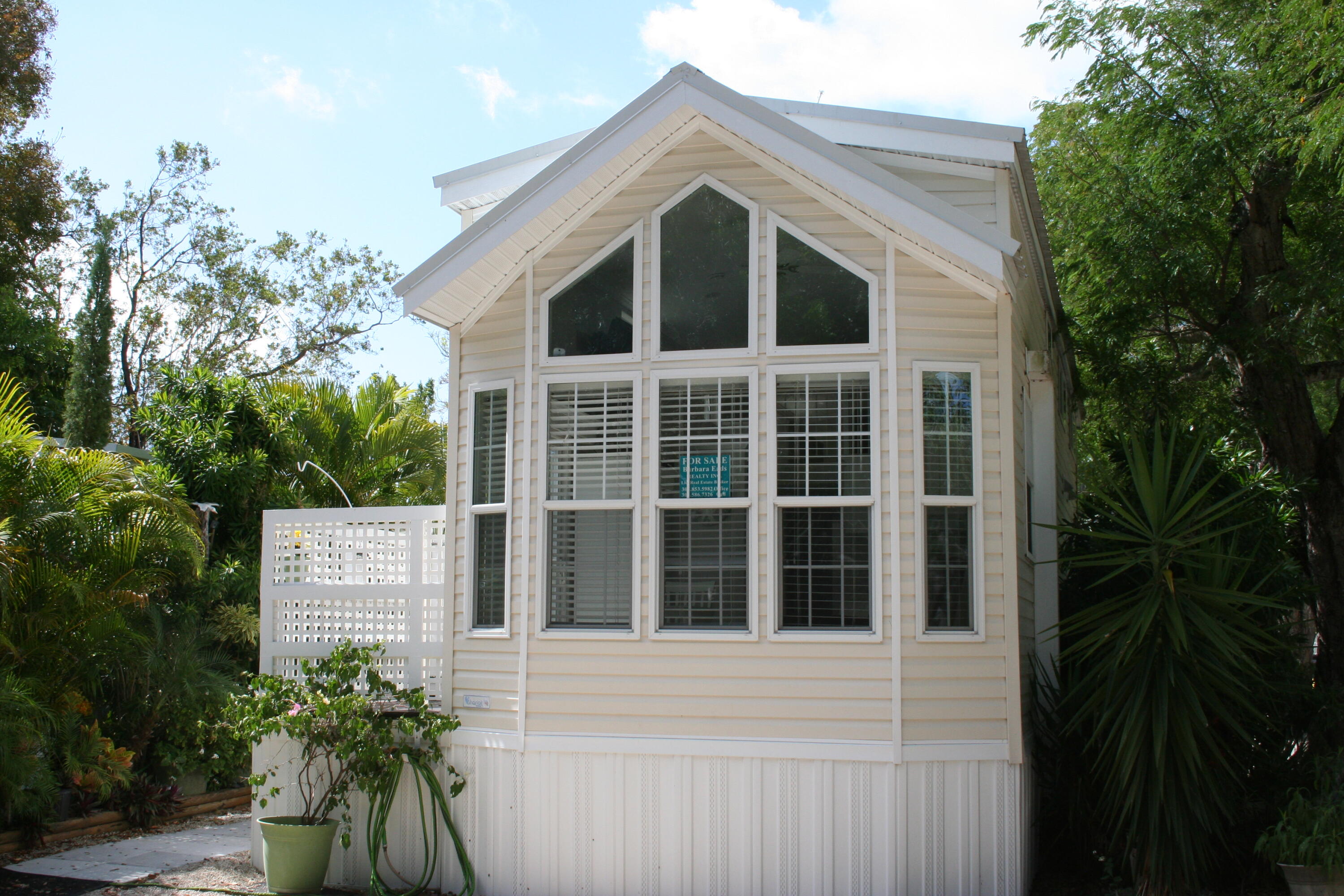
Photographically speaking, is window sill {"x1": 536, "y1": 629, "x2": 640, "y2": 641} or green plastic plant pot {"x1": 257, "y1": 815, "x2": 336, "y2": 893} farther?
green plastic plant pot {"x1": 257, "y1": 815, "x2": 336, "y2": 893}

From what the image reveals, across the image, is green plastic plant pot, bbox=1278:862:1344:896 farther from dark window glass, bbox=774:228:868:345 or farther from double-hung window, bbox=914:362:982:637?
dark window glass, bbox=774:228:868:345

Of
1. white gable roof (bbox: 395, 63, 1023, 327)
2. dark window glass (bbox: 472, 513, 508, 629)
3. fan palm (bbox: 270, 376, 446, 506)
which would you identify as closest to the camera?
white gable roof (bbox: 395, 63, 1023, 327)

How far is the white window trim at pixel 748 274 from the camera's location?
23.1 feet

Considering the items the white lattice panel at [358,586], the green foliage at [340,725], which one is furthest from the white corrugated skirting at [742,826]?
the white lattice panel at [358,586]

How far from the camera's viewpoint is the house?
659 centimetres

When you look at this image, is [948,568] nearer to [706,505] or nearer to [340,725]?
[706,505]

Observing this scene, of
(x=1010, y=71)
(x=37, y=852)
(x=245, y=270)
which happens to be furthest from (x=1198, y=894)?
(x=245, y=270)

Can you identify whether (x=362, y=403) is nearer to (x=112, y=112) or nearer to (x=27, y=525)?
(x=27, y=525)

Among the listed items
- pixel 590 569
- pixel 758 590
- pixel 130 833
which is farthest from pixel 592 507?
pixel 130 833

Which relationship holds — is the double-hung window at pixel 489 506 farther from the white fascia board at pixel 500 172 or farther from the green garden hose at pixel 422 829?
the white fascia board at pixel 500 172

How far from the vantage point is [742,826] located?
671cm

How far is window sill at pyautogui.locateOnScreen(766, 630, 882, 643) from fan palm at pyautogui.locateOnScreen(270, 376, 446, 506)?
702cm

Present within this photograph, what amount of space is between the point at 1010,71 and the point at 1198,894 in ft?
33.3

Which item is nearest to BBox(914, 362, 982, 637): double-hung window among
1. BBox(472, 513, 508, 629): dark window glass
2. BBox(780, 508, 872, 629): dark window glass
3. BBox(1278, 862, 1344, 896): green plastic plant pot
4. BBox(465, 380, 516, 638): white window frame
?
BBox(780, 508, 872, 629): dark window glass
